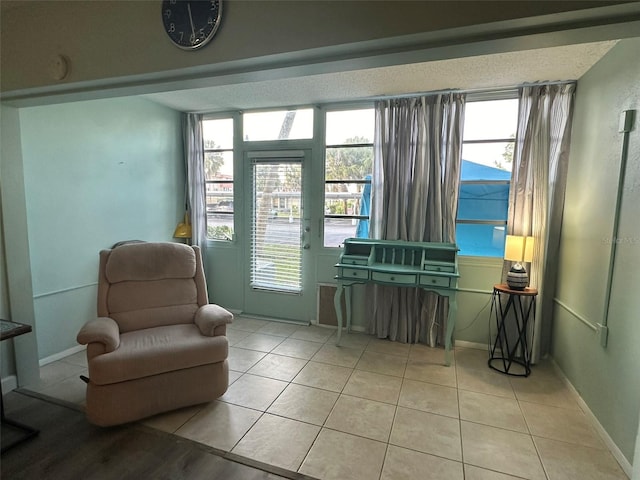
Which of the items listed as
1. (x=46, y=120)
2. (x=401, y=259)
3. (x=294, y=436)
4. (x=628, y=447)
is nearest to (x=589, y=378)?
(x=628, y=447)

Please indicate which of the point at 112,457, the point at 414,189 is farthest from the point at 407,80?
the point at 112,457

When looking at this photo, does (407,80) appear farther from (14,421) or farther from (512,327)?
(14,421)

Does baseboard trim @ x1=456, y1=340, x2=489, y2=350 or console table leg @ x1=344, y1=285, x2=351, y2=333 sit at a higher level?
console table leg @ x1=344, y1=285, x2=351, y2=333

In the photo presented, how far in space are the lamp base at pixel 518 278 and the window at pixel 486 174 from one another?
37 centimetres

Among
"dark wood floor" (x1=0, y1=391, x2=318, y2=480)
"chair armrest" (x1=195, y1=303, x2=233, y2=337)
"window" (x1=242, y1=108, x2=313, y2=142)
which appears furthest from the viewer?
"window" (x1=242, y1=108, x2=313, y2=142)

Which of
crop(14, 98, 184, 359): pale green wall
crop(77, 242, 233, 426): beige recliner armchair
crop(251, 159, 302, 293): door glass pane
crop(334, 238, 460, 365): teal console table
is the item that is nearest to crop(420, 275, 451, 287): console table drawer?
crop(334, 238, 460, 365): teal console table

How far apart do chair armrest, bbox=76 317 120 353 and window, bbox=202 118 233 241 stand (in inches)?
85.9

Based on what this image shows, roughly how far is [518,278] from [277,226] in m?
2.53

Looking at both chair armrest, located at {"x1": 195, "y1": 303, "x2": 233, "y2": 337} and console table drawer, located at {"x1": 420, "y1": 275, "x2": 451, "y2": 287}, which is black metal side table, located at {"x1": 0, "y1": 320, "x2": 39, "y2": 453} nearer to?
chair armrest, located at {"x1": 195, "y1": 303, "x2": 233, "y2": 337}

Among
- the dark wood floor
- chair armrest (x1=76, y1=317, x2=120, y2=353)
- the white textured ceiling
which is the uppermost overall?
the white textured ceiling

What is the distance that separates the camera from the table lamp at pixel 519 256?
281 centimetres

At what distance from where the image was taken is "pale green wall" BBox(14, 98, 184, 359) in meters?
2.72

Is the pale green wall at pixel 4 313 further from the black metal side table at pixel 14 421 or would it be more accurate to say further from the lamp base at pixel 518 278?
the lamp base at pixel 518 278

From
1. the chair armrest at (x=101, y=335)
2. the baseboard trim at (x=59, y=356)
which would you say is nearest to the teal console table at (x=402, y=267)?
the chair armrest at (x=101, y=335)
